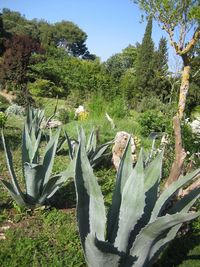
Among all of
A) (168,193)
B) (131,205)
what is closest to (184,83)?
(168,193)

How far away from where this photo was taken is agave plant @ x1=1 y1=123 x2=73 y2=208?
13.0ft

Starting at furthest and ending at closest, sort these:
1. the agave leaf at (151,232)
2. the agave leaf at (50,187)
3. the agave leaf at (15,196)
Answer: the agave leaf at (50,187)
the agave leaf at (15,196)
the agave leaf at (151,232)

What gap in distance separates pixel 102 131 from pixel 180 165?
20.7ft

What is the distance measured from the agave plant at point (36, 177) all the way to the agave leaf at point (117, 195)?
4.01ft

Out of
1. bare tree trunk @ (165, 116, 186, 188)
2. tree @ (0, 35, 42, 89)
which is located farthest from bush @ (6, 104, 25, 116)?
bare tree trunk @ (165, 116, 186, 188)

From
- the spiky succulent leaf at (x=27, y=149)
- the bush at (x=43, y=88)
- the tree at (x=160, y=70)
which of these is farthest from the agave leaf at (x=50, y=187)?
the tree at (x=160, y=70)

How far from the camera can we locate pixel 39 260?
3287 mm

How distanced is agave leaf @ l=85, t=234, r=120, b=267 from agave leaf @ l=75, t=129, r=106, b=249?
0.11m

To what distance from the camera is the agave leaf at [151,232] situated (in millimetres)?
2238

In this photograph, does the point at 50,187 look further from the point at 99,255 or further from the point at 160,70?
the point at 160,70

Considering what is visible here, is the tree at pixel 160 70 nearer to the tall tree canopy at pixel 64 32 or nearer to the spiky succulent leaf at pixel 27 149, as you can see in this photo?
the spiky succulent leaf at pixel 27 149

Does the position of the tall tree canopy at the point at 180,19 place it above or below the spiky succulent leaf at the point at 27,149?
above

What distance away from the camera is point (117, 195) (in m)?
2.77

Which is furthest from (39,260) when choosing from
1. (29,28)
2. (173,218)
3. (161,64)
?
(29,28)
